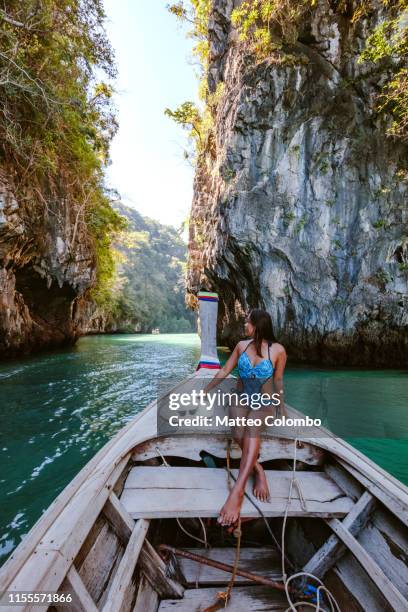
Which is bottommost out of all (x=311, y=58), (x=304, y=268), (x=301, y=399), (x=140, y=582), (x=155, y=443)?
(x=301, y=399)

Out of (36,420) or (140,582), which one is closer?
(140,582)

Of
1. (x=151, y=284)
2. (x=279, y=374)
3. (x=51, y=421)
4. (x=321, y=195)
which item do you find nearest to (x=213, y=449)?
(x=279, y=374)

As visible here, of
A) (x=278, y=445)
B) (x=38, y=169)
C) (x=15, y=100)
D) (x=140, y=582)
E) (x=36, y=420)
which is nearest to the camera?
(x=140, y=582)

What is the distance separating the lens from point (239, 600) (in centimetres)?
161

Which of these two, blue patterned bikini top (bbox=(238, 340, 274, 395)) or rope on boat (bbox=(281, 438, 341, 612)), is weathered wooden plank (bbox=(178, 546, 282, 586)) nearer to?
rope on boat (bbox=(281, 438, 341, 612))

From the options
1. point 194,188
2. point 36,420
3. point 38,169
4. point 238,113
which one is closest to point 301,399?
point 36,420

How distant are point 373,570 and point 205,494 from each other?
1003mm

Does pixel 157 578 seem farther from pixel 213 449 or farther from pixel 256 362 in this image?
pixel 256 362

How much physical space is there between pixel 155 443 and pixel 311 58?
15243 millimetres

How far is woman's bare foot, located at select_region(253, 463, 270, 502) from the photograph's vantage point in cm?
185

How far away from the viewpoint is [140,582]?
5.15ft

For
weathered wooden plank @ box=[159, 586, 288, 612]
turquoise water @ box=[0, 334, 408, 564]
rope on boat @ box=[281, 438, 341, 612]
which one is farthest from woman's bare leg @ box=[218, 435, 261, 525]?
turquoise water @ box=[0, 334, 408, 564]

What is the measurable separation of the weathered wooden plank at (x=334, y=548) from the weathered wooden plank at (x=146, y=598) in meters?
0.94

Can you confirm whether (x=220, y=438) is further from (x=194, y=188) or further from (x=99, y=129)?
(x=194, y=188)
